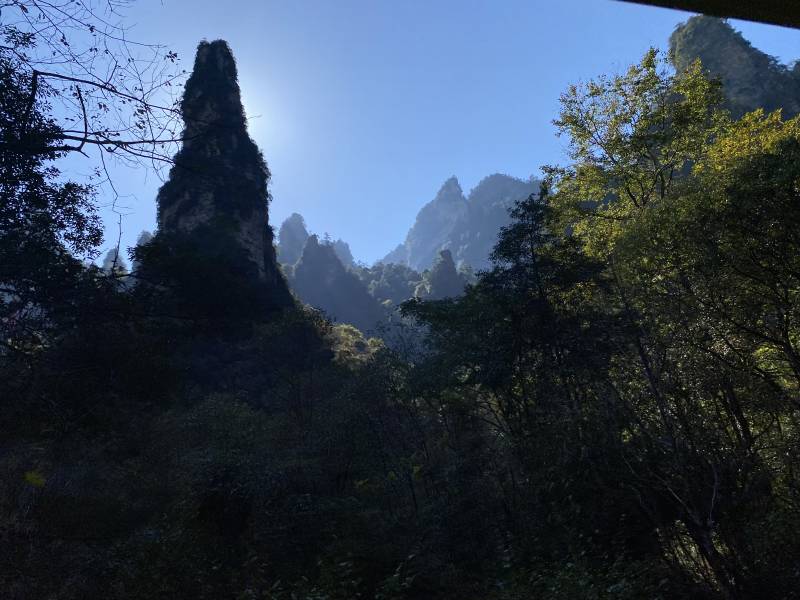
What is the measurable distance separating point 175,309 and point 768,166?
9.58 meters

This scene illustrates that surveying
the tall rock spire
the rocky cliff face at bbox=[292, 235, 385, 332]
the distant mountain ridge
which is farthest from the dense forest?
the distant mountain ridge

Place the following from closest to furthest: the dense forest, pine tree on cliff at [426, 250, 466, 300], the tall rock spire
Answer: the dense forest → the tall rock spire → pine tree on cliff at [426, 250, 466, 300]

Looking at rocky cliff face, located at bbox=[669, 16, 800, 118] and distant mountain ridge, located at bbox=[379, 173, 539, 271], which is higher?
distant mountain ridge, located at bbox=[379, 173, 539, 271]

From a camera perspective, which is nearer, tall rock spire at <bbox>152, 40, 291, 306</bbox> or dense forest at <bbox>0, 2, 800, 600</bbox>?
dense forest at <bbox>0, 2, 800, 600</bbox>

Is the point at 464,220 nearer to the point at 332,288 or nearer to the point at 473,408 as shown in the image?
the point at 332,288

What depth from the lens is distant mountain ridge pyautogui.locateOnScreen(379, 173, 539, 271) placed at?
505 feet

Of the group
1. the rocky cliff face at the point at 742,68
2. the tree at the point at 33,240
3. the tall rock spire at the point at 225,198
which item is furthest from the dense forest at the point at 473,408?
the rocky cliff face at the point at 742,68

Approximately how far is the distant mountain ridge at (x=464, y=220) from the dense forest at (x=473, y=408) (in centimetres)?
12359

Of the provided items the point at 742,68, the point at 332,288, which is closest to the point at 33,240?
the point at 742,68

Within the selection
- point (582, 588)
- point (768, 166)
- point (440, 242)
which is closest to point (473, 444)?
point (582, 588)

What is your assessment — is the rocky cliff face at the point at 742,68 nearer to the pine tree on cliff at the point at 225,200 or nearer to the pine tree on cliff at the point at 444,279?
the pine tree on cliff at the point at 444,279

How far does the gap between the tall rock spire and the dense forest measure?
15927 mm

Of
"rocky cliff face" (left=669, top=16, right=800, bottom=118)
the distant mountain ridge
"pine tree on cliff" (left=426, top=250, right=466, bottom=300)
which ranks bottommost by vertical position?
"pine tree on cliff" (left=426, top=250, right=466, bottom=300)

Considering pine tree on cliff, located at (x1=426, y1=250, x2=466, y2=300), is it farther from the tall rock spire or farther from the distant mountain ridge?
the distant mountain ridge
